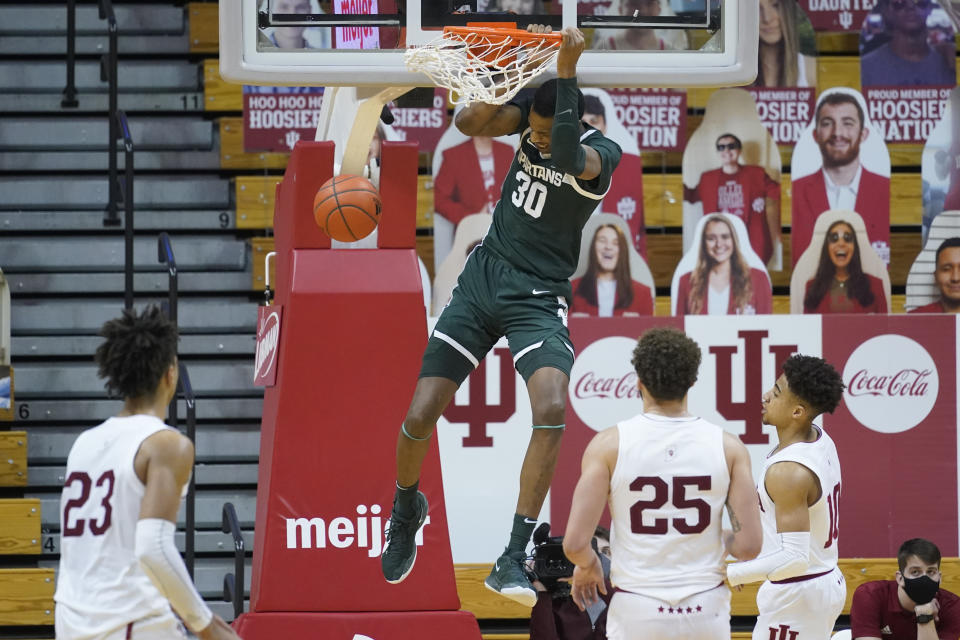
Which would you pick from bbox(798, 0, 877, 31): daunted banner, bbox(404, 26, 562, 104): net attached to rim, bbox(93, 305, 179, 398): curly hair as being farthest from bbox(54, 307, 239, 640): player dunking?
bbox(798, 0, 877, 31): daunted banner

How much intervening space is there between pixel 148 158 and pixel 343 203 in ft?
15.2


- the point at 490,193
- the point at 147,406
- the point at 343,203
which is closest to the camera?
the point at 147,406

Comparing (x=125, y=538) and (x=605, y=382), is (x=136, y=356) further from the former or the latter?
Result: (x=605, y=382)

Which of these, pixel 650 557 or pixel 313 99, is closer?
pixel 650 557

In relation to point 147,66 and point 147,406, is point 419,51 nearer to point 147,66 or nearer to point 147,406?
point 147,406

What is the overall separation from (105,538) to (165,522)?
199 mm

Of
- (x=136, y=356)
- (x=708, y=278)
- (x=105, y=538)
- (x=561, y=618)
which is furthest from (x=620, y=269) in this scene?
(x=105, y=538)

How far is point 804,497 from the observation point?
575 centimetres

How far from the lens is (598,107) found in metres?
9.23

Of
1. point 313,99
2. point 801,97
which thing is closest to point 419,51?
point 313,99

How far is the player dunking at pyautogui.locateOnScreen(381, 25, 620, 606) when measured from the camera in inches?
207

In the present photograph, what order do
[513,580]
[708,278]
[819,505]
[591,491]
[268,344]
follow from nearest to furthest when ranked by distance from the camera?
[591,491]
[513,580]
[819,505]
[268,344]
[708,278]

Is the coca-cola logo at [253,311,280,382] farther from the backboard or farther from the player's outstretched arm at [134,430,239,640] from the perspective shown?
the player's outstretched arm at [134,430,239,640]

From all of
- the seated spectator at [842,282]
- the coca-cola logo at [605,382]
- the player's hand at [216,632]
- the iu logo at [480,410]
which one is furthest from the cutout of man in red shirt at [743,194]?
the player's hand at [216,632]
